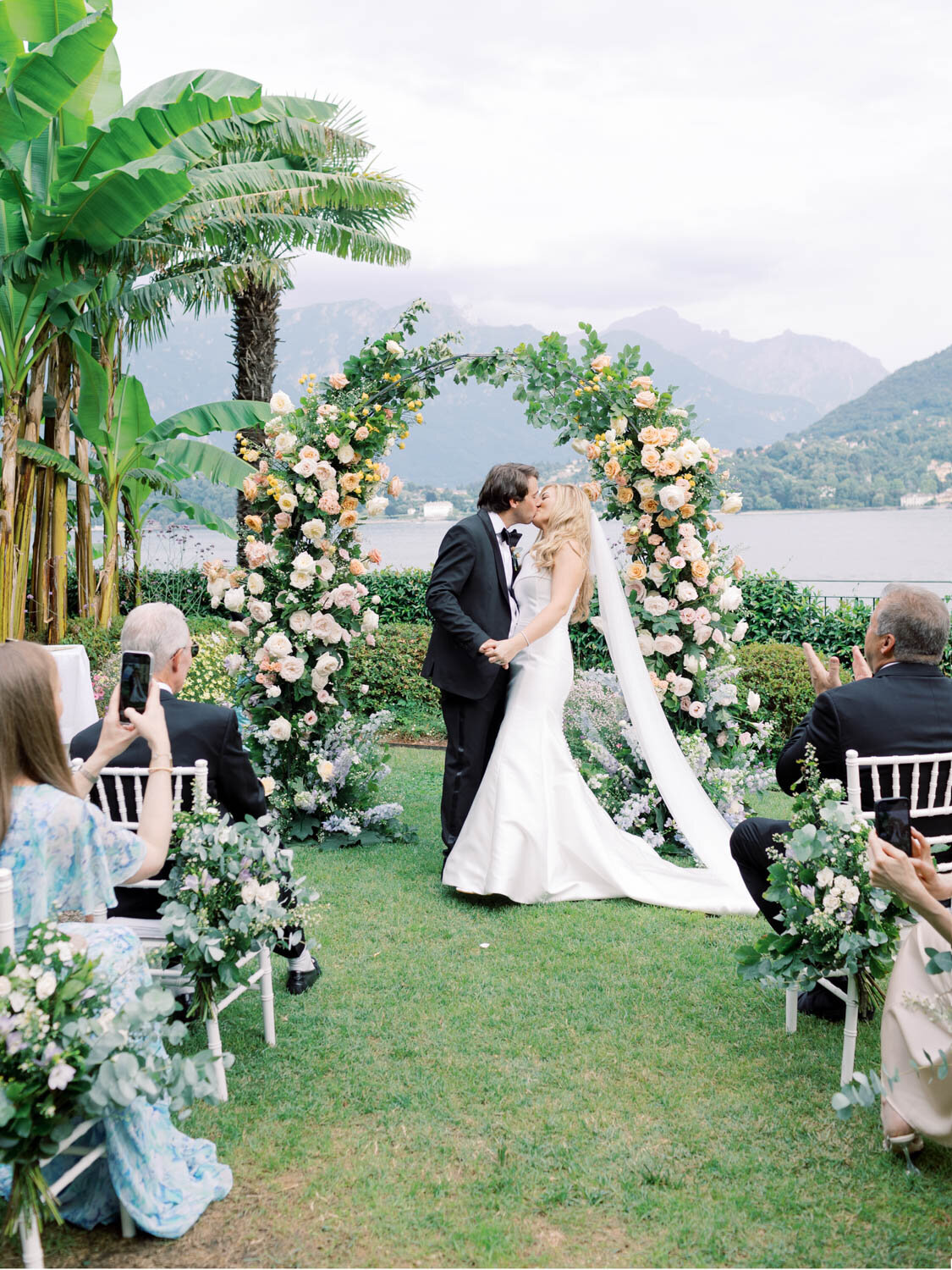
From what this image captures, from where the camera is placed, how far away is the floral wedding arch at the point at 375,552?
19.6 ft

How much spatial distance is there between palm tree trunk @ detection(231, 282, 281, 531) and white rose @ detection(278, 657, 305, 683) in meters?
7.02

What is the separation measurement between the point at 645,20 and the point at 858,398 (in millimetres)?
12935

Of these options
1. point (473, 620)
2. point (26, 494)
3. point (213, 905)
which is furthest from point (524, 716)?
point (26, 494)

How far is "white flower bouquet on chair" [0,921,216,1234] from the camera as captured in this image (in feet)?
6.92

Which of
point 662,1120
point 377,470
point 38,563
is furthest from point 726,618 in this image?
point 38,563

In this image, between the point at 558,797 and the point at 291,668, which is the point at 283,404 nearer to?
the point at 291,668

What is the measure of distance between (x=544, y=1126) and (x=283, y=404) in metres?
4.44

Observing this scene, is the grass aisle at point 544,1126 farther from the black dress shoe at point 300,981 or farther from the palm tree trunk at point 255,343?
the palm tree trunk at point 255,343

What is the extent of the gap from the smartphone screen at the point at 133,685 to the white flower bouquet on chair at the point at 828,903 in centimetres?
213

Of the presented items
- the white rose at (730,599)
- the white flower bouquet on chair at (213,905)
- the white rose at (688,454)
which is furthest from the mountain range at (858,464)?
the white flower bouquet on chair at (213,905)

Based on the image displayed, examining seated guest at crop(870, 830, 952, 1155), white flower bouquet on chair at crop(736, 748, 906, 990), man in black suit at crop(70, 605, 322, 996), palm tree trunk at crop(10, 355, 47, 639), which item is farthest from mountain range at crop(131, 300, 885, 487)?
seated guest at crop(870, 830, 952, 1155)

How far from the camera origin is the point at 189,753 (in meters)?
3.38

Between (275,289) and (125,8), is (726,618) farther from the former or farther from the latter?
(275,289)

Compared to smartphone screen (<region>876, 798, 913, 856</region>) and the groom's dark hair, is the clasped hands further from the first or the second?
smartphone screen (<region>876, 798, 913, 856</region>)
